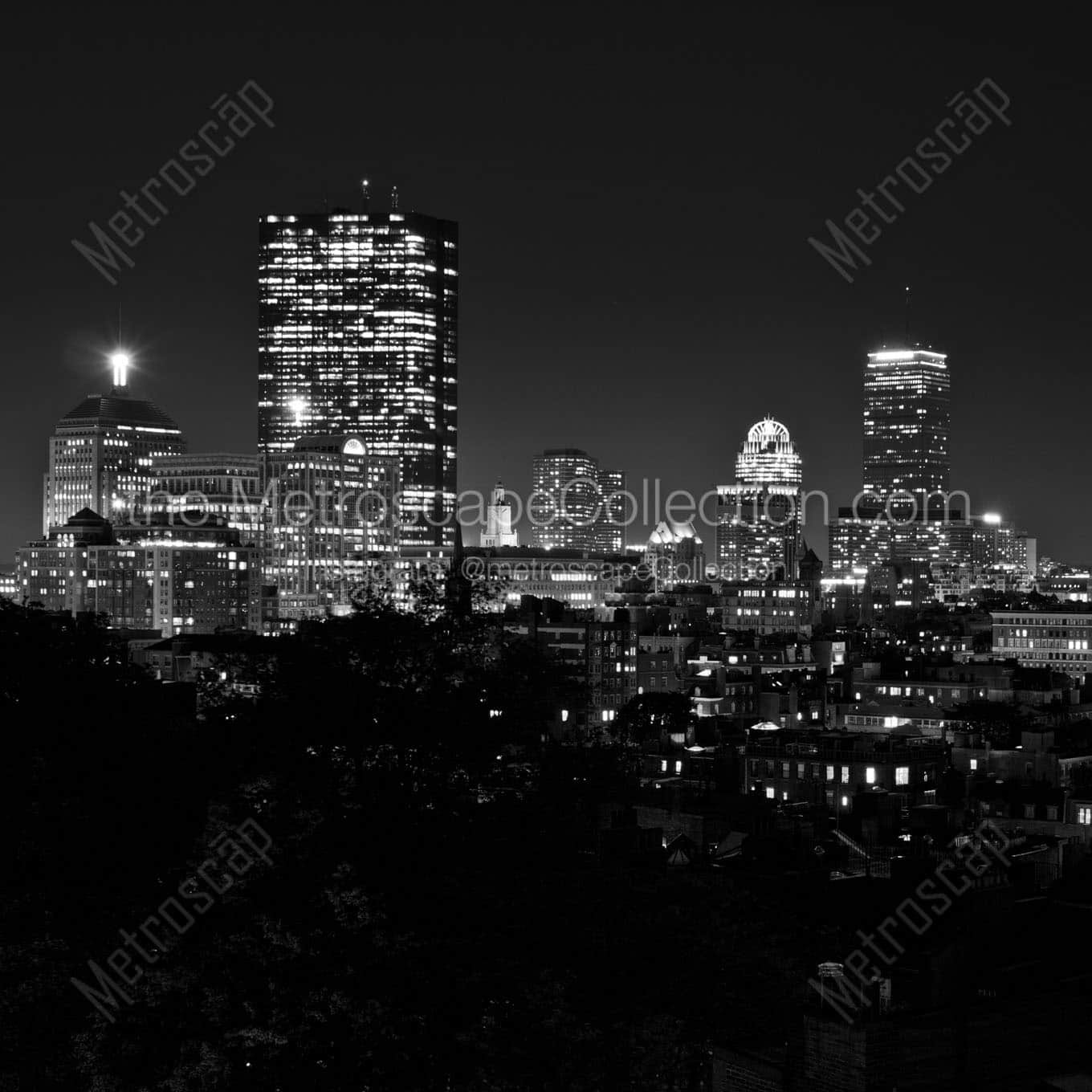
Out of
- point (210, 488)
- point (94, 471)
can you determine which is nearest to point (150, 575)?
point (210, 488)

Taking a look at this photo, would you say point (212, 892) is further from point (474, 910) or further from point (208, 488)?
point (208, 488)

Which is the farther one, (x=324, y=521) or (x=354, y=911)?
(x=324, y=521)

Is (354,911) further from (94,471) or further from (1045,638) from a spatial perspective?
(94,471)

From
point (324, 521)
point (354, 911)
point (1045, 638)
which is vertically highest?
point (324, 521)

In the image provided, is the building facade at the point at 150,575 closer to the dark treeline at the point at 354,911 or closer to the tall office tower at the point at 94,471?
the tall office tower at the point at 94,471

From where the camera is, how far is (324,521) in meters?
179

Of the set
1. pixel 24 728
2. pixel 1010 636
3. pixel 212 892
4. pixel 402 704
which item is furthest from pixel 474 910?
pixel 1010 636

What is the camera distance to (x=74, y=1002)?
2334cm

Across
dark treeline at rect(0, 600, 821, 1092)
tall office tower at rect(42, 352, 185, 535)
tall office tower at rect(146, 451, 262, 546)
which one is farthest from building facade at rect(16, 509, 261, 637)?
dark treeline at rect(0, 600, 821, 1092)

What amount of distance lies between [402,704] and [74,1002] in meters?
6.33

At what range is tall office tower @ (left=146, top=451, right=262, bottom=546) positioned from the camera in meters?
183

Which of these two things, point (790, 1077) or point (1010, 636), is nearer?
point (790, 1077)

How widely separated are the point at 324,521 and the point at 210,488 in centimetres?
1548

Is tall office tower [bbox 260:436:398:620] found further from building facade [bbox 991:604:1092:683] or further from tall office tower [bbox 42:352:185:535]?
building facade [bbox 991:604:1092:683]
